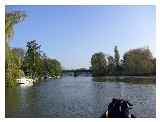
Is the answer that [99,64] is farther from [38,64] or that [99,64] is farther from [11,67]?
[11,67]

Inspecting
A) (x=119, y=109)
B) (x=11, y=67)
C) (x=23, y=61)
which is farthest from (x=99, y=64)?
(x=11, y=67)

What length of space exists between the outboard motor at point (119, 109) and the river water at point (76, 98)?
6cm

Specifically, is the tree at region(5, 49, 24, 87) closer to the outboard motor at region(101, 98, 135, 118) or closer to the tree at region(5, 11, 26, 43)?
the tree at region(5, 11, 26, 43)

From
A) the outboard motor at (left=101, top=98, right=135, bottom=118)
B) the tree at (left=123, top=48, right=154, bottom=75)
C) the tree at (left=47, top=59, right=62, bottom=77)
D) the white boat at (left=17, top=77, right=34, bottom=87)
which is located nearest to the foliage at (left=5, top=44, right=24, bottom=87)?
the white boat at (left=17, top=77, right=34, bottom=87)

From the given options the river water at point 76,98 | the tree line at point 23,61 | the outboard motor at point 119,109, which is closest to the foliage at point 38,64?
the tree line at point 23,61

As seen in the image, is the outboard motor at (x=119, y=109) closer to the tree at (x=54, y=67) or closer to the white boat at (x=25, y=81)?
the tree at (x=54, y=67)

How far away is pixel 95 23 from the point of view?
17.3 feet

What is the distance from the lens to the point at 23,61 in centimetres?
545

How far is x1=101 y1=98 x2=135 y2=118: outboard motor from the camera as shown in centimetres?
518

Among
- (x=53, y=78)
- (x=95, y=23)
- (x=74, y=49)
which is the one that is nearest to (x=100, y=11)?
(x=95, y=23)

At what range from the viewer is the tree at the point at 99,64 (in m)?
5.32

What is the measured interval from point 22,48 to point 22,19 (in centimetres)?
30

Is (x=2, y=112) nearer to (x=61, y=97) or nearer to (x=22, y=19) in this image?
(x=61, y=97)

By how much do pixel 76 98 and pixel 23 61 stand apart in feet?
2.25
